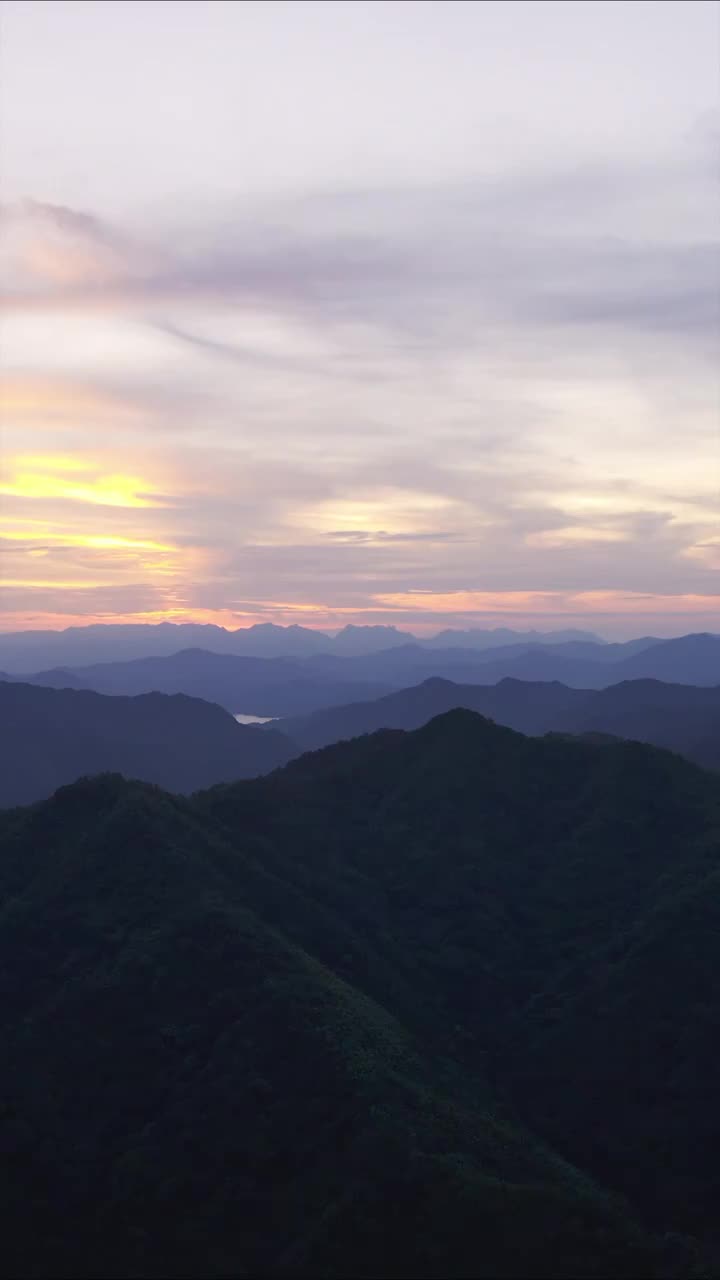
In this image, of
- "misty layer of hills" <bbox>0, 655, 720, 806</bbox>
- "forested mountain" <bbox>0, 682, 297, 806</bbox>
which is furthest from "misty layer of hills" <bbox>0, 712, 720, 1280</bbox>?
"forested mountain" <bbox>0, 682, 297, 806</bbox>

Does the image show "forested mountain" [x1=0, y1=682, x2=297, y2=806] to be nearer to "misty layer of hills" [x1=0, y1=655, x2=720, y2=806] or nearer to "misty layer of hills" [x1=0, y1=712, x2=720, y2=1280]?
"misty layer of hills" [x1=0, y1=655, x2=720, y2=806]

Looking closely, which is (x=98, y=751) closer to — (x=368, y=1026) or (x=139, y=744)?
(x=139, y=744)

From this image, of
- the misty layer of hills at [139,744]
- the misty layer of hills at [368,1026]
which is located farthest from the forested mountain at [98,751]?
the misty layer of hills at [368,1026]

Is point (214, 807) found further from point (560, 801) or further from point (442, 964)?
point (560, 801)

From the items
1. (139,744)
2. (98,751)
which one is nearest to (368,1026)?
(98,751)

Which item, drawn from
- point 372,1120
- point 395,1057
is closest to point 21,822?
point 395,1057

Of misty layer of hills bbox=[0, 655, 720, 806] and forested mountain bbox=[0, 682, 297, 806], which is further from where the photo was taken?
forested mountain bbox=[0, 682, 297, 806]

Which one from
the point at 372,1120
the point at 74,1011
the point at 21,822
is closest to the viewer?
the point at 372,1120
